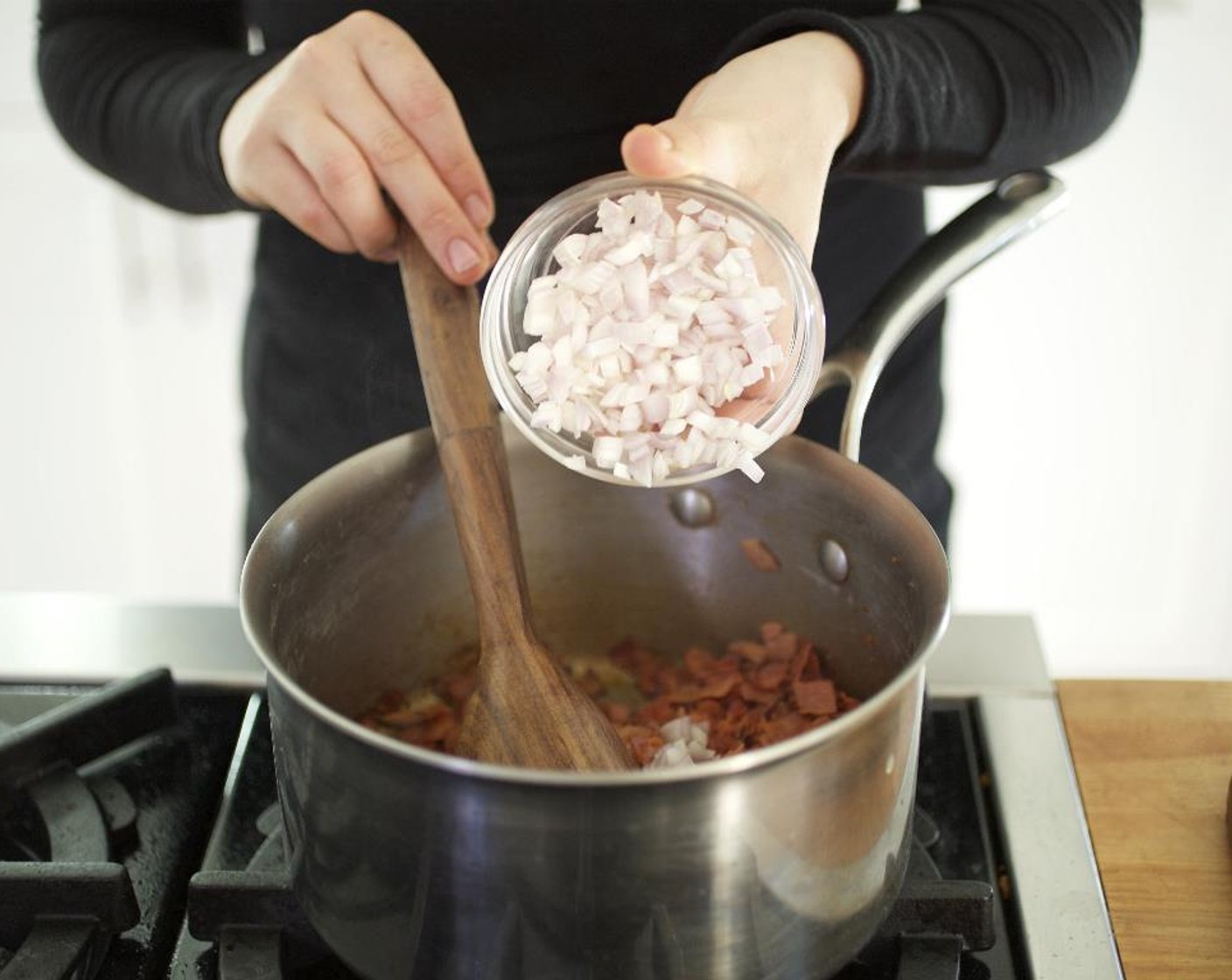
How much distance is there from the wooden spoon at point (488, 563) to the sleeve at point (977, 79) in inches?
9.9

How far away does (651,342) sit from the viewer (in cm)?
59

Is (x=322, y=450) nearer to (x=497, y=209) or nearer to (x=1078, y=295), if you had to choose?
(x=497, y=209)

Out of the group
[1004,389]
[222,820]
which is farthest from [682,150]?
[1004,389]

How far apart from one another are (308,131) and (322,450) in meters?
0.35

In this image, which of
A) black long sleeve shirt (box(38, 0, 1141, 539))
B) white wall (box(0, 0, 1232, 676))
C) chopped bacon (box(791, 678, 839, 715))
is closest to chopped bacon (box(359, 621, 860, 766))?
chopped bacon (box(791, 678, 839, 715))

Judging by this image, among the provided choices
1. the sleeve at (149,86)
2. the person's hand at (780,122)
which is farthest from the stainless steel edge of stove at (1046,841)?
the sleeve at (149,86)

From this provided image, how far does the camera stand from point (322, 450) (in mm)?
965

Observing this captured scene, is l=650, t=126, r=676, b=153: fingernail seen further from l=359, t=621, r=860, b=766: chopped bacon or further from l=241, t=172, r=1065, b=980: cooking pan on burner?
l=359, t=621, r=860, b=766: chopped bacon

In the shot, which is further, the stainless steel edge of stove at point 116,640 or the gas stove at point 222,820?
the stainless steel edge of stove at point 116,640

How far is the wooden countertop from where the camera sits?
1.84 ft

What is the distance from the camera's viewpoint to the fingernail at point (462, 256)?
25.2 inches

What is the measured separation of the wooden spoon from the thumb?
0.14 m

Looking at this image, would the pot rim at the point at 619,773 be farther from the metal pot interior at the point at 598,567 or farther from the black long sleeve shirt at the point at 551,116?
the black long sleeve shirt at the point at 551,116

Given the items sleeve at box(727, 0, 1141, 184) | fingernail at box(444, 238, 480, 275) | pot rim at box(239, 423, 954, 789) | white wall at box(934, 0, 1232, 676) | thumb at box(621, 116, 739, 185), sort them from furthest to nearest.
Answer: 1. white wall at box(934, 0, 1232, 676)
2. sleeve at box(727, 0, 1141, 184)
3. fingernail at box(444, 238, 480, 275)
4. thumb at box(621, 116, 739, 185)
5. pot rim at box(239, 423, 954, 789)
